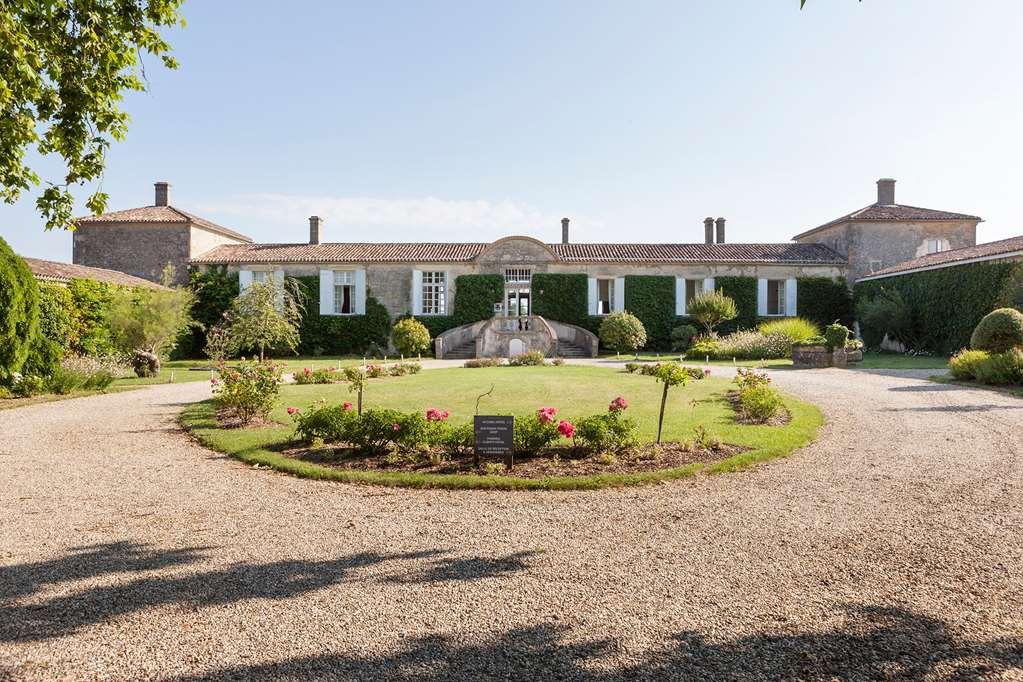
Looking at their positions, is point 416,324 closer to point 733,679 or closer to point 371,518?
point 371,518

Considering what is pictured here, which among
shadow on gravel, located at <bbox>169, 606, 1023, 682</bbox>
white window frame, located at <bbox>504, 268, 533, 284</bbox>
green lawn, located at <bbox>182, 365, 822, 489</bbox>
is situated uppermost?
white window frame, located at <bbox>504, 268, 533, 284</bbox>

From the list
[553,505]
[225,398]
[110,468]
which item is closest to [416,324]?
[225,398]

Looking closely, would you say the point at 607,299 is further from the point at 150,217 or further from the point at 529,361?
the point at 150,217

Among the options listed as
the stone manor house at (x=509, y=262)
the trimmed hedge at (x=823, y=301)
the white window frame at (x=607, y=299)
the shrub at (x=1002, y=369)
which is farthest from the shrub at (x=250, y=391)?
the trimmed hedge at (x=823, y=301)

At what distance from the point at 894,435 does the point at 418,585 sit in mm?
→ 7017

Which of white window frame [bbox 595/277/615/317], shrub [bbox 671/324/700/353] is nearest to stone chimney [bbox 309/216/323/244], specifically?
white window frame [bbox 595/277/615/317]

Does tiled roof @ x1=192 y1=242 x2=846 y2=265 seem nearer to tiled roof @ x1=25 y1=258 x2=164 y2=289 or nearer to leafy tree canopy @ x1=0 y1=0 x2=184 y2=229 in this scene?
tiled roof @ x1=25 y1=258 x2=164 y2=289

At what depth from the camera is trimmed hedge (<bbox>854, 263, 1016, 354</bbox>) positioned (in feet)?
64.1

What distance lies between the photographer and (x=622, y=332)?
77.8ft

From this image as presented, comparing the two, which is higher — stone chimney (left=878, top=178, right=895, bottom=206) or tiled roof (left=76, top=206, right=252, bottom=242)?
stone chimney (left=878, top=178, right=895, bottom=206)

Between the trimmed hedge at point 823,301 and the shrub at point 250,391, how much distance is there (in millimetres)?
23779

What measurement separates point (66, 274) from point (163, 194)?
12.1 m

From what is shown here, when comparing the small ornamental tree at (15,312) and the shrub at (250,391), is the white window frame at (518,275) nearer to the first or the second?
the small ornamental tree at (15,312)

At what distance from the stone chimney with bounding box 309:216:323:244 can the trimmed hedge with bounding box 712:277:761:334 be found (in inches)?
714
